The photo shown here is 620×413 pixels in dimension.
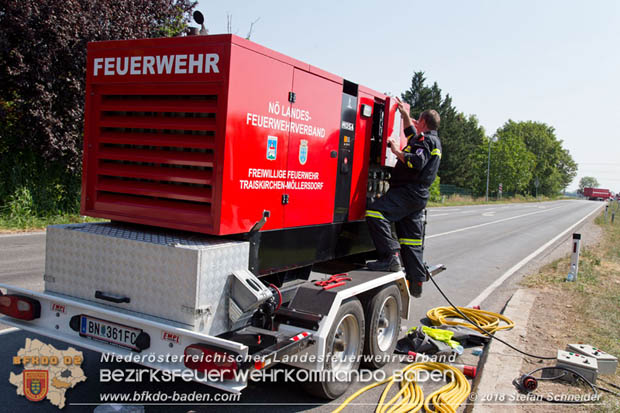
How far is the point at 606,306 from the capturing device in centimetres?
764

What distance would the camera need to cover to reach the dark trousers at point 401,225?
503 centimetres

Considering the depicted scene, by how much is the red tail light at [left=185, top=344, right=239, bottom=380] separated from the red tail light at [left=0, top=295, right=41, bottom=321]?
1461 millimetres

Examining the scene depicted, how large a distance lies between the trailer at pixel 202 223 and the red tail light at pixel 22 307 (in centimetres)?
1

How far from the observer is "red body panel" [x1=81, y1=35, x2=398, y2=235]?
3.47 metres

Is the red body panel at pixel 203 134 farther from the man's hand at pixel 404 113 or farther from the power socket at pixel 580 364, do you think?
the power socket at pixel 580 364

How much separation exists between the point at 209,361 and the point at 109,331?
905 millimetres

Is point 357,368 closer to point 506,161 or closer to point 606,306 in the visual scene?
point 606,306

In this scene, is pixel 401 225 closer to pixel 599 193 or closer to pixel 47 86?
pixel 47 86

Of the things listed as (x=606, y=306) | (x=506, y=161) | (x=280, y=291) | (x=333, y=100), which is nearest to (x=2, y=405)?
(x=280, y=291)

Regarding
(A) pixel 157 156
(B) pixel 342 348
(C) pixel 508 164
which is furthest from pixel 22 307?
(C) pixel 508 164

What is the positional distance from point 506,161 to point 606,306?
72.1 metres

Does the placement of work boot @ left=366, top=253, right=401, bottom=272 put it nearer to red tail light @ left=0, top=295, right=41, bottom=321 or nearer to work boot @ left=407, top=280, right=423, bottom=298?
work boot @ left=407, top=280, right=423, bottom=298

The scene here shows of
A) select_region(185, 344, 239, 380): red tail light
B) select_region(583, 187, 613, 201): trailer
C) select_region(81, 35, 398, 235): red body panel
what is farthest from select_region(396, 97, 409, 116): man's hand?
select_region(583, 187, 613, 201): trailer

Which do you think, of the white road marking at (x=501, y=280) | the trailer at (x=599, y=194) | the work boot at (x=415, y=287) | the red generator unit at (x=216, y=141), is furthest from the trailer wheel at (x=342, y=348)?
the trailer at (x=599, y=194)
